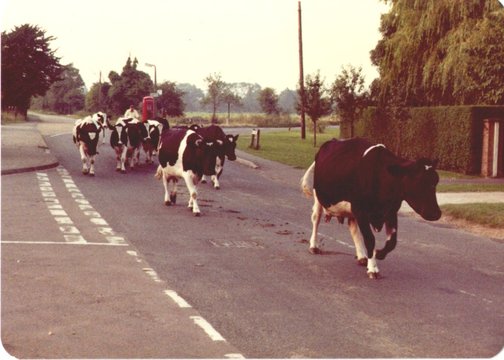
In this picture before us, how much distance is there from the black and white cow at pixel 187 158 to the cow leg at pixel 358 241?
577 centimetres

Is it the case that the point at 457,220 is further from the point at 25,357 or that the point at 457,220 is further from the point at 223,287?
the point at 25,357

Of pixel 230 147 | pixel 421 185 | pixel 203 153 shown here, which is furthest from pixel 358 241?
pixel 230 147

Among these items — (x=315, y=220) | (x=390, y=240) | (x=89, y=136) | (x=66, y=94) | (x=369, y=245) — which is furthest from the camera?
(x=89, y=136)

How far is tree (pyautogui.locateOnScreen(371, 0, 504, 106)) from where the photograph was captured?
2067 centimetres

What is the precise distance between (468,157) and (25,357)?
74.1 ft

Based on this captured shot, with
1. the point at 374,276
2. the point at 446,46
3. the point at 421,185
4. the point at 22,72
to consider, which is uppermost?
the point at 446,46

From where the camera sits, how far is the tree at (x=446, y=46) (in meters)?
20.7

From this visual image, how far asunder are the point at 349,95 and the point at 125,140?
6729mm

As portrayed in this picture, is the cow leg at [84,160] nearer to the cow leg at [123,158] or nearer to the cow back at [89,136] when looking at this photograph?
the cow back at [89,136]

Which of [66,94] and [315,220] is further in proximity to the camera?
[66,94]

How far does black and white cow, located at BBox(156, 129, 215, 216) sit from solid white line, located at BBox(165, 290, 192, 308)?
7146 millimetres

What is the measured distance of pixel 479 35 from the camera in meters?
22.0

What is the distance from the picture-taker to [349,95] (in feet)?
90.6

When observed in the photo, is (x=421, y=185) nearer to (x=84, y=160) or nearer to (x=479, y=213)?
(x=479, y=213)
